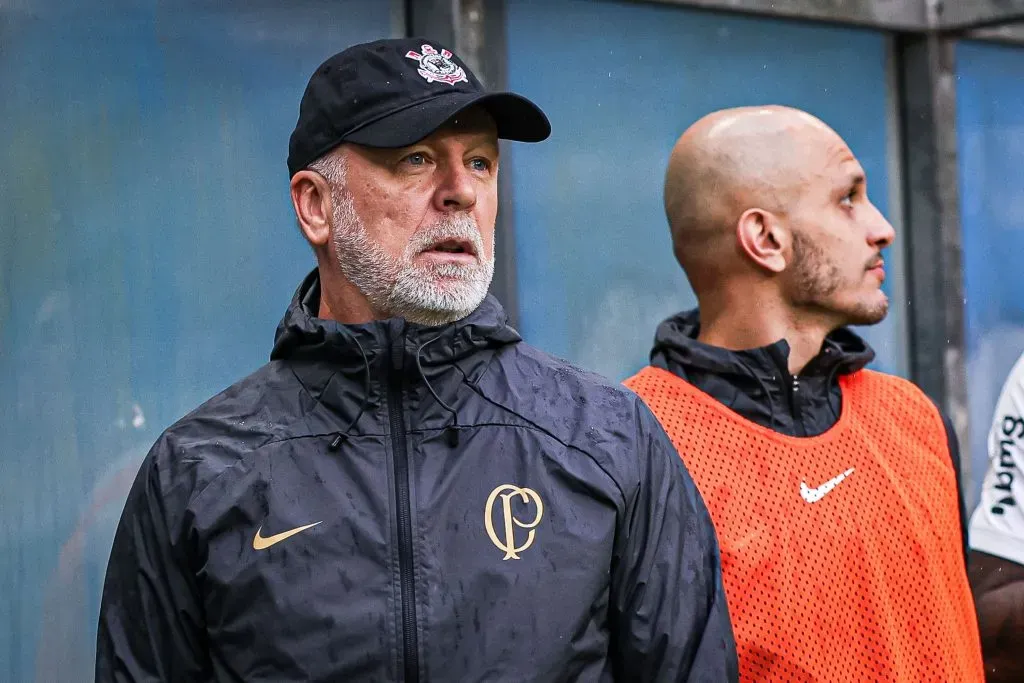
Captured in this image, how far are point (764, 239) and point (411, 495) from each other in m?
1.26

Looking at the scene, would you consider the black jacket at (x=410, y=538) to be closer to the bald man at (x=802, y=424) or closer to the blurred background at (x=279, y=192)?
the bald man at (x=802, y=424)

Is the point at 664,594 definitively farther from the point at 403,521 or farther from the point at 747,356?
the point at 747,356

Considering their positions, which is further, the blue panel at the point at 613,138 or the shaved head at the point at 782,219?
the blue panel at the point at 613,138

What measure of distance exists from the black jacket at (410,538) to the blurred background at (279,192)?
109 cm

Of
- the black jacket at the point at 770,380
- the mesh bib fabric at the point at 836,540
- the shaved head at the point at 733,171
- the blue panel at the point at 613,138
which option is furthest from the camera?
the blue panel at the point at 613,138

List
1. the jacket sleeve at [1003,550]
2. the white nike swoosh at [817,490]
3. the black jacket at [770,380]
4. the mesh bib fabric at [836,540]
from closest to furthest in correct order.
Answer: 1. the mesh bib fabric at [836,540]
2. the white nike swoosh at [817,490]
3. the black jacket at [770,380]
4. the jacket sleeve at [1003,550]

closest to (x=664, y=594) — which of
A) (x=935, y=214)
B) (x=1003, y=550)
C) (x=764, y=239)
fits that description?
(x=764, y=239)

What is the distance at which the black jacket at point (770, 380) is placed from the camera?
3113 mm

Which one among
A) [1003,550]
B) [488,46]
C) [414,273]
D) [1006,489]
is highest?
[488,46]

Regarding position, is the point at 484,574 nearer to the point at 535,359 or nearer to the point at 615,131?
the point at 535,359

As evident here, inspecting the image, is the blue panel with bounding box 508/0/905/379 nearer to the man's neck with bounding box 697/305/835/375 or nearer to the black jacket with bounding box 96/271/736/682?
the man's neck with bounding box 697/305/835/375

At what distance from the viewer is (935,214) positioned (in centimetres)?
486

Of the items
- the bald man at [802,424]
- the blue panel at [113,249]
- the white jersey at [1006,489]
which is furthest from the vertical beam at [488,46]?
the white jersey at [1006,489]

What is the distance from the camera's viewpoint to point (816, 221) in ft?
10.5
